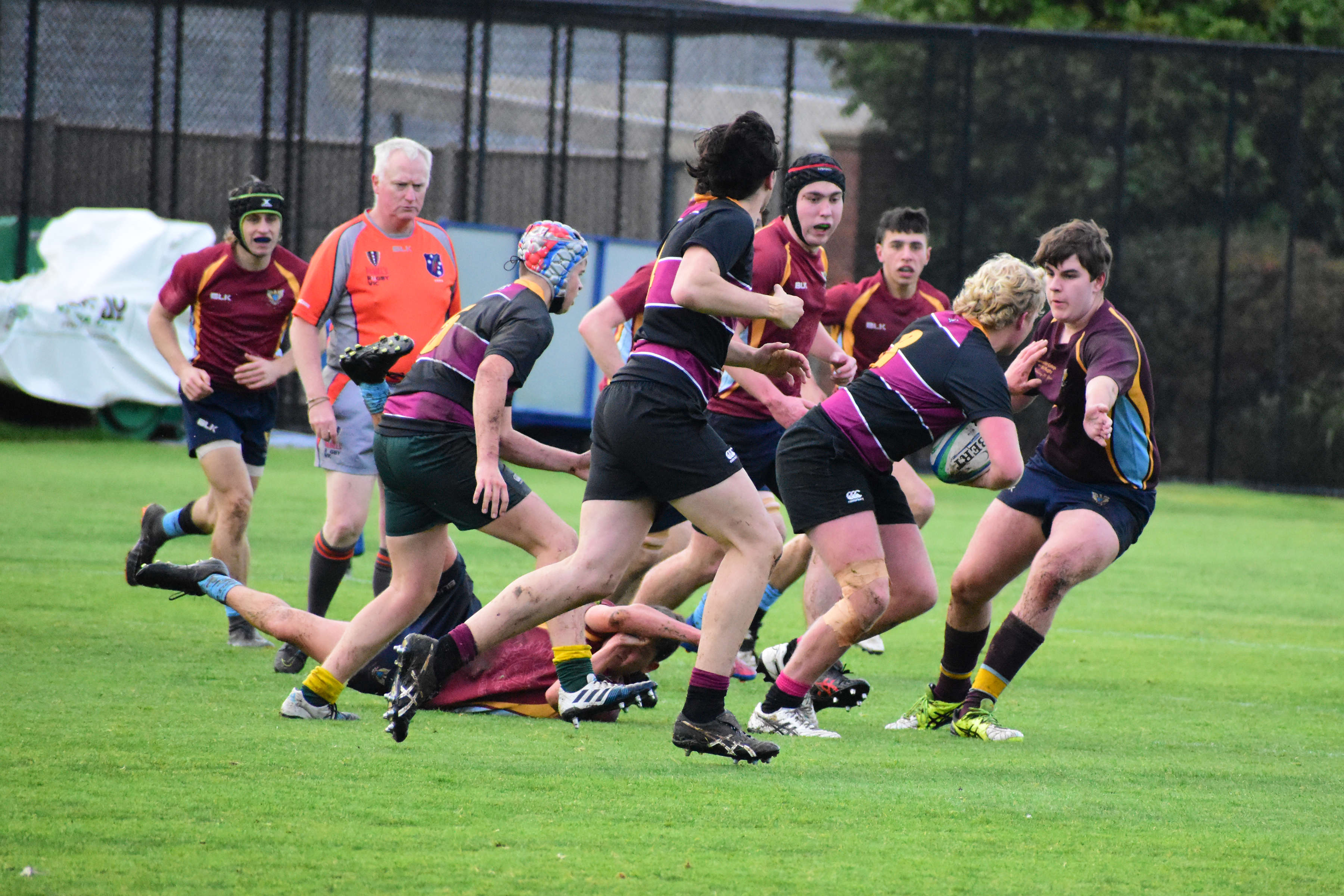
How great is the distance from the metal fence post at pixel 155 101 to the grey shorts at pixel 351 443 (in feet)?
43.5

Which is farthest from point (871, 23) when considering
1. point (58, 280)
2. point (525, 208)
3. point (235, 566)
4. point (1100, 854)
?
point (1100, 854)

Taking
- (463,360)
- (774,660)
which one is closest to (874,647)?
(774,660)

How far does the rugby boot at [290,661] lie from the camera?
6781 millimetres

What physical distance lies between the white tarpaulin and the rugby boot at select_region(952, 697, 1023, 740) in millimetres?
13113

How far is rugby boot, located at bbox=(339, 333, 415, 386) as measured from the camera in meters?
5.56

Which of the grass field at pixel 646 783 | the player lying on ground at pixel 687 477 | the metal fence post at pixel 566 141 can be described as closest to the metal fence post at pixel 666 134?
the metal fence post at pixel 566 141

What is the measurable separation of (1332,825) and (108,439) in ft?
51.8

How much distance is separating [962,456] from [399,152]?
314 centimetres

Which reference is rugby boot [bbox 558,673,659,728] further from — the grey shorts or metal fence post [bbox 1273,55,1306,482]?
metal fence post [bbox 1273,55,1306,482]

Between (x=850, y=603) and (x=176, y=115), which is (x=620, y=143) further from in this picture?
(x=850, y=603)

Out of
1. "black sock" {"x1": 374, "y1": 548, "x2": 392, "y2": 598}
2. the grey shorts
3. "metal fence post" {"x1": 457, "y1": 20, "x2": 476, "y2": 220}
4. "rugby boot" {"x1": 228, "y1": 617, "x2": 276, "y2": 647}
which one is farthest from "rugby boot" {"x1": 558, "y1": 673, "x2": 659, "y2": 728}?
"metal fence post" {"x1": 457, "y1": 20, "x2": 476, "y2": 220}

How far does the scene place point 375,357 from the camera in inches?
220

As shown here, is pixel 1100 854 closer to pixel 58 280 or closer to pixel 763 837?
pixel 763 837

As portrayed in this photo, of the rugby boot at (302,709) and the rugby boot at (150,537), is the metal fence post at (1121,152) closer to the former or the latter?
the rugby boot at (150,537)
